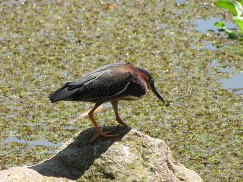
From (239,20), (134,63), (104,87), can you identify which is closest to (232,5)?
(239,20)

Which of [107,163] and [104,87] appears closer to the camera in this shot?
[107,163]

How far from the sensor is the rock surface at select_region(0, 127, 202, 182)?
4.46 meters

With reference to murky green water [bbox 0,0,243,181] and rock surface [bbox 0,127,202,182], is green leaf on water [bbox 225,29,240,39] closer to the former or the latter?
murky green water [bbox 0,0,243,181]

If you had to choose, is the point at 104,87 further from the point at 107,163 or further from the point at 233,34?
the point at 233,34

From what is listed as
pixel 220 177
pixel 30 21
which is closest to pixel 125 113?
pixel 220 177

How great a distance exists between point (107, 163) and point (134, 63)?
3574mm

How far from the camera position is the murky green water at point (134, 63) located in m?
6.18

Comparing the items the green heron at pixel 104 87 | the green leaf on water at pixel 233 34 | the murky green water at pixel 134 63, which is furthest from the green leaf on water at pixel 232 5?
the green heron at pixel 104 87

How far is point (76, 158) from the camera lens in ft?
15.1

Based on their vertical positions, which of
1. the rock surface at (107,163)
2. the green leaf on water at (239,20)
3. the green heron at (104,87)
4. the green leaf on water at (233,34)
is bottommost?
the green leaf on water at (233,34)

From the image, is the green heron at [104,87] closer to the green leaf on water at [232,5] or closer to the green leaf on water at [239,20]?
the green leaf on water at [239,20]

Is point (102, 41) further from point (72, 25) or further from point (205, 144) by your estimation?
point (205, 144)

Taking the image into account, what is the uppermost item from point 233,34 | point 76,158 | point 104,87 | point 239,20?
point 104,87

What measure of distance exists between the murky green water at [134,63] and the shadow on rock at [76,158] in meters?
1.27
